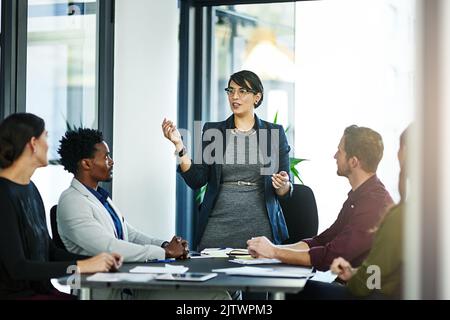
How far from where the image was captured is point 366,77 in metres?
4.86

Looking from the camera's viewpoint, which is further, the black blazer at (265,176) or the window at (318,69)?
the window at (318,69)

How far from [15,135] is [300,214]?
1.91m

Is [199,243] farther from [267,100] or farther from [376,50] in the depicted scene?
[376,50]

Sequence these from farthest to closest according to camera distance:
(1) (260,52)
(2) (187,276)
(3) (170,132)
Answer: (1) (260,52)
(3) (170,132)
(2) (187,276)

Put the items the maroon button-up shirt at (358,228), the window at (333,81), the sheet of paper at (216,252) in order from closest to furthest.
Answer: the maroon button-up shirt at (358,228), the sheet of paper at (216,252), the window at (333,81)

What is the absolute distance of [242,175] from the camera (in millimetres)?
3713

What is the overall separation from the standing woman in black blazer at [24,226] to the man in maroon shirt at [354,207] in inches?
29.3

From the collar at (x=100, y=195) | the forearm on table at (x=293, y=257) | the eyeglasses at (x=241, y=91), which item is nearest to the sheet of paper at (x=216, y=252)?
the forearm on table at (x=293, y=257)

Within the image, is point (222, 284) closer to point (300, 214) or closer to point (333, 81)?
point (300, 214)

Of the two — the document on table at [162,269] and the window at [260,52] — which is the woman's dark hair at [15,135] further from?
the window at [260,52]

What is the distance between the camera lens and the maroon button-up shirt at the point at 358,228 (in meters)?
2.86

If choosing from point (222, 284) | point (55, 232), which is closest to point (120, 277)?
point (222, 284)

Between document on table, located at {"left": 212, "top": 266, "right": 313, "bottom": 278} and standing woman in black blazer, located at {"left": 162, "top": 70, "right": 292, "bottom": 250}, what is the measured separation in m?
0.79

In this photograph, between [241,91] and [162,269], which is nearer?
[162,269]
